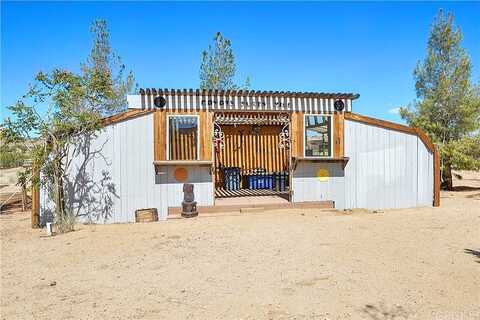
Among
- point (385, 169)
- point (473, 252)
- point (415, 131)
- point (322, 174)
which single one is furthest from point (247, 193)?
point (473, 252)

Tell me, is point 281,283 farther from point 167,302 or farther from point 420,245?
point 420,245

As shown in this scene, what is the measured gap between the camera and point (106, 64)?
19031 mm

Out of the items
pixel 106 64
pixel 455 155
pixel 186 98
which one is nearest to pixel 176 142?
pixel 186 98

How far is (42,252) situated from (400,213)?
797cm

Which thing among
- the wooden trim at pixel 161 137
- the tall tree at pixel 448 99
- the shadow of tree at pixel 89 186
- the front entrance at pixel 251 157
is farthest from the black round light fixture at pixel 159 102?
the tall tree at pixel 448 99

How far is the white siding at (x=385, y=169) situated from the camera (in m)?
10.3

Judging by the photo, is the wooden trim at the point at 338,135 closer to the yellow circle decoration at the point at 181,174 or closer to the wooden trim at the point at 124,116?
the yellow circle decoration at the point at 181,174

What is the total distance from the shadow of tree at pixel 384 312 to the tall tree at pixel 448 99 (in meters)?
12.6

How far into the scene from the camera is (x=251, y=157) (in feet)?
44.4

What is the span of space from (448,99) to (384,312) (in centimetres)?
1395

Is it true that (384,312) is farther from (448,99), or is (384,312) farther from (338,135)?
(448,99)

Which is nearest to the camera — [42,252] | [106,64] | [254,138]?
[42,252]

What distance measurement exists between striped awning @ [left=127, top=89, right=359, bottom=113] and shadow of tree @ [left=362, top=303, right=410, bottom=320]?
6.76 meters

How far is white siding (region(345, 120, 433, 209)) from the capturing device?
33.9 feet
